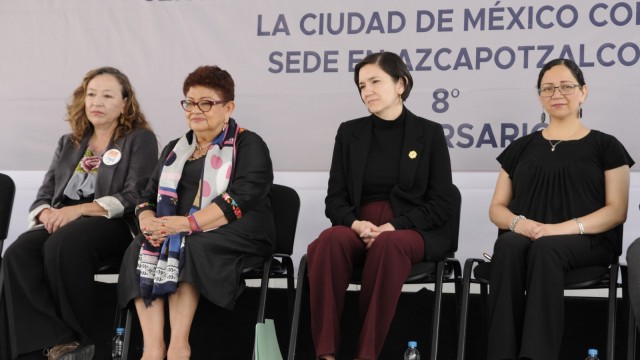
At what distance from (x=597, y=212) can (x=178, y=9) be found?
2.40 metres

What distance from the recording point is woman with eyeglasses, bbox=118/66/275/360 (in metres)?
3.46

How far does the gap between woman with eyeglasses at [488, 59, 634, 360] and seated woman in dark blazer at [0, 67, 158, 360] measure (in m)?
1.61

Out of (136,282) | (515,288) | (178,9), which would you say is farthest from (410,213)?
(178,9)

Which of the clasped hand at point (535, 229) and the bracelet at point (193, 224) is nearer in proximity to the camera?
the clasped hand at point (535, 229)

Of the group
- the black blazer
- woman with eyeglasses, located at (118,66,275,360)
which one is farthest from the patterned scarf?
the black blazer

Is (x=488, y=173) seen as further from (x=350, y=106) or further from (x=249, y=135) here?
(x=249, y=135)

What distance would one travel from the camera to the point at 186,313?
3469 mm

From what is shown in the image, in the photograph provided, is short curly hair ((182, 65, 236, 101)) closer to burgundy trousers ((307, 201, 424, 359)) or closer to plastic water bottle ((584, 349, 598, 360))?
burgundy trousers ((307, 201, 424, 359))

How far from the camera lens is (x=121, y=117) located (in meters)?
4.22

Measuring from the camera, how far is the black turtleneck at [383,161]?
3705 millimetres

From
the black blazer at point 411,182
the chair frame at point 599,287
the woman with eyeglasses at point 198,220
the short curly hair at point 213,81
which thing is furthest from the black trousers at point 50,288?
the chair frame at point 599,287

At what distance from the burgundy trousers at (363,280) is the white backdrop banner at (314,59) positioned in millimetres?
1036

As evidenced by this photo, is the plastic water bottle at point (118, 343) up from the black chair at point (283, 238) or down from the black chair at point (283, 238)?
down

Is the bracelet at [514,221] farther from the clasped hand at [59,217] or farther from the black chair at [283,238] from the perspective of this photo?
the clasped hand at [59,217]
